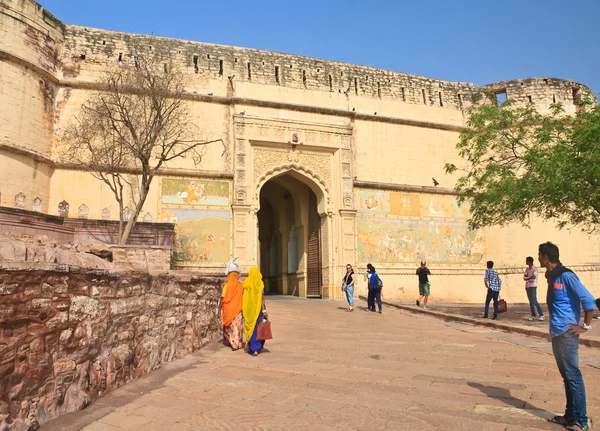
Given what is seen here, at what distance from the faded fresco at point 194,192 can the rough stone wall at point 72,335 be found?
9.83 m

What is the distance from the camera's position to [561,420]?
340cm

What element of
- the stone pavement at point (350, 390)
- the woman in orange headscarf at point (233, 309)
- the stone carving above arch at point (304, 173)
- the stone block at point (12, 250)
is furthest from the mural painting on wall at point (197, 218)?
the stone block at point (12, 250)

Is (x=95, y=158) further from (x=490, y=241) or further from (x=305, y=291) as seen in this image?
(x=490, y=241)

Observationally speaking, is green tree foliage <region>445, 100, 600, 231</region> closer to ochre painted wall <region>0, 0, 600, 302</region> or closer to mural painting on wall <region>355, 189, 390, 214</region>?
mural painting on wall <region>355, 189, 390, 214</region>

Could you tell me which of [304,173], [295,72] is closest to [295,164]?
[304,173]

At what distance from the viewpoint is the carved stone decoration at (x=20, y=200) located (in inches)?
506

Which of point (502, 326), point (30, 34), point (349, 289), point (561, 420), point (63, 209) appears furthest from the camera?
point (63, 209)

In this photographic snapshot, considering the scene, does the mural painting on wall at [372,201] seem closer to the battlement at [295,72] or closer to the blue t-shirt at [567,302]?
the battlement at [295,72]

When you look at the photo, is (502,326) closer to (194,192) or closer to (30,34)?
(194,192)

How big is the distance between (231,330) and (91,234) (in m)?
8.00

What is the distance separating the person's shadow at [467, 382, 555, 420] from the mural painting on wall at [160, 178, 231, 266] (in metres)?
11.0

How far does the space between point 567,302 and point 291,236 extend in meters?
16.3

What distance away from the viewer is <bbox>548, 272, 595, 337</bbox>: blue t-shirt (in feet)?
11.6

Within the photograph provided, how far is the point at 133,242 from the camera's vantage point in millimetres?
13117
